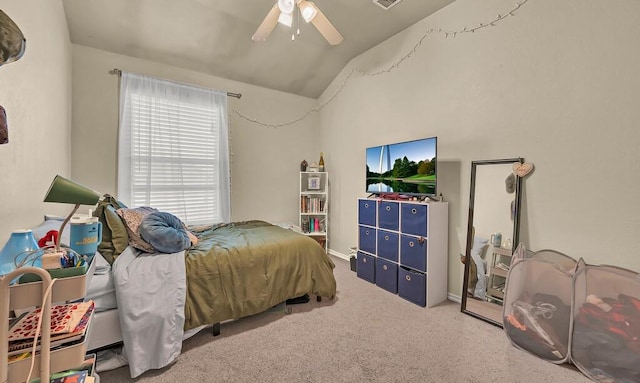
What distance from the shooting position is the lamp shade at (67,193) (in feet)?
2.78

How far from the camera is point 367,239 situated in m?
3.29

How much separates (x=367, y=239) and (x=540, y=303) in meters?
1.69

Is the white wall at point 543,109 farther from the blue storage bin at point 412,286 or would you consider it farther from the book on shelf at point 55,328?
the book on shelf at point 55,328

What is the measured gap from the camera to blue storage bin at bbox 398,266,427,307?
2.63m

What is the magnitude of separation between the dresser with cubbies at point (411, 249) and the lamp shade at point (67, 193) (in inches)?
96.8

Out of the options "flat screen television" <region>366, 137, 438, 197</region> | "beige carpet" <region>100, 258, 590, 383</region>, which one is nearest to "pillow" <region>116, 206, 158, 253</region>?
"beige carpet" <region>100, 258, 590, 383</region>

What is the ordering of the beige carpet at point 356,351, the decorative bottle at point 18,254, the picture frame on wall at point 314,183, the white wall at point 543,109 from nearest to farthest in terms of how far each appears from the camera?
the decorative bottle at point 18,254 → the beige carpet at point 356,351 → the white wall at point 543,109 → the picture frame on wall at point 314,183

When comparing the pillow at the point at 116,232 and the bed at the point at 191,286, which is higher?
the pillow at the point at 116,232

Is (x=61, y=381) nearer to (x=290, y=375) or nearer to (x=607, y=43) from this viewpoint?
(x=290, y=375)

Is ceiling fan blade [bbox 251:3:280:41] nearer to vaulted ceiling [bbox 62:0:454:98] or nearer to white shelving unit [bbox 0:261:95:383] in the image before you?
vaulted ceiling [bbox 62:0:454:98]

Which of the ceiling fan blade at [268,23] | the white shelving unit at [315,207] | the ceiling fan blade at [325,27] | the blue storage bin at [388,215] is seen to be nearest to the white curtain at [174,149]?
the white shelving unit at [315,207]

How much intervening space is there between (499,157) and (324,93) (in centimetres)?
296

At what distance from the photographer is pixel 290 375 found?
1.70m

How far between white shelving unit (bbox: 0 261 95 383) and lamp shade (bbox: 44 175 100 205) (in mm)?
239
